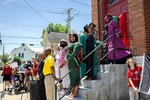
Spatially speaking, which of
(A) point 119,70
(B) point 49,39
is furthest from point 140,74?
(B) point 49,39

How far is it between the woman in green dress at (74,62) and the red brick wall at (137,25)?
193 cm

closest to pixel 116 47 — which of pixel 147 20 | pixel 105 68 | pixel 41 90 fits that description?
pixel 105 68

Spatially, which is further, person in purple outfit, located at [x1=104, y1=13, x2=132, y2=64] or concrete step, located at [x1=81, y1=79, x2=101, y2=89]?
person in purple outfit, located at [x1=104, y1=13, x2=132, y2=64]

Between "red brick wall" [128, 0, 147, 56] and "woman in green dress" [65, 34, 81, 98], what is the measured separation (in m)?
1.93

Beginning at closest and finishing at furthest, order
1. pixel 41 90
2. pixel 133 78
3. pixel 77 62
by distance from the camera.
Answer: pixel 133 78, pixel 77 62, pixel 41 90

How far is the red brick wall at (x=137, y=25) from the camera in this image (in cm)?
528

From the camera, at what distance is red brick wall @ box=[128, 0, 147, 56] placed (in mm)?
5277

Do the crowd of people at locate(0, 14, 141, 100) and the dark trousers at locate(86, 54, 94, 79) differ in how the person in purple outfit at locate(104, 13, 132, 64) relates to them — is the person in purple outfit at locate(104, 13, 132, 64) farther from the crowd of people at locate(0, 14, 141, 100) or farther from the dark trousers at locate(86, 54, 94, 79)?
the dark trousers at locate(86, 54, 94, 79)

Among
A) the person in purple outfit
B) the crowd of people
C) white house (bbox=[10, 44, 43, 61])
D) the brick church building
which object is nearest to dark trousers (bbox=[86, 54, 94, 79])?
the crowd of people

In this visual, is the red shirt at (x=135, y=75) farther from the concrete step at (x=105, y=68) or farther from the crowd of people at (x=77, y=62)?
the concrete step at (x=105, y=68)

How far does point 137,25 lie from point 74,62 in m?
2.26

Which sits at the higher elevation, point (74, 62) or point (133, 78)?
point (74, 62)

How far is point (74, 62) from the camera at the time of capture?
465 cm

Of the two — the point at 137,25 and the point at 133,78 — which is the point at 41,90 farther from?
the point at 137,25
